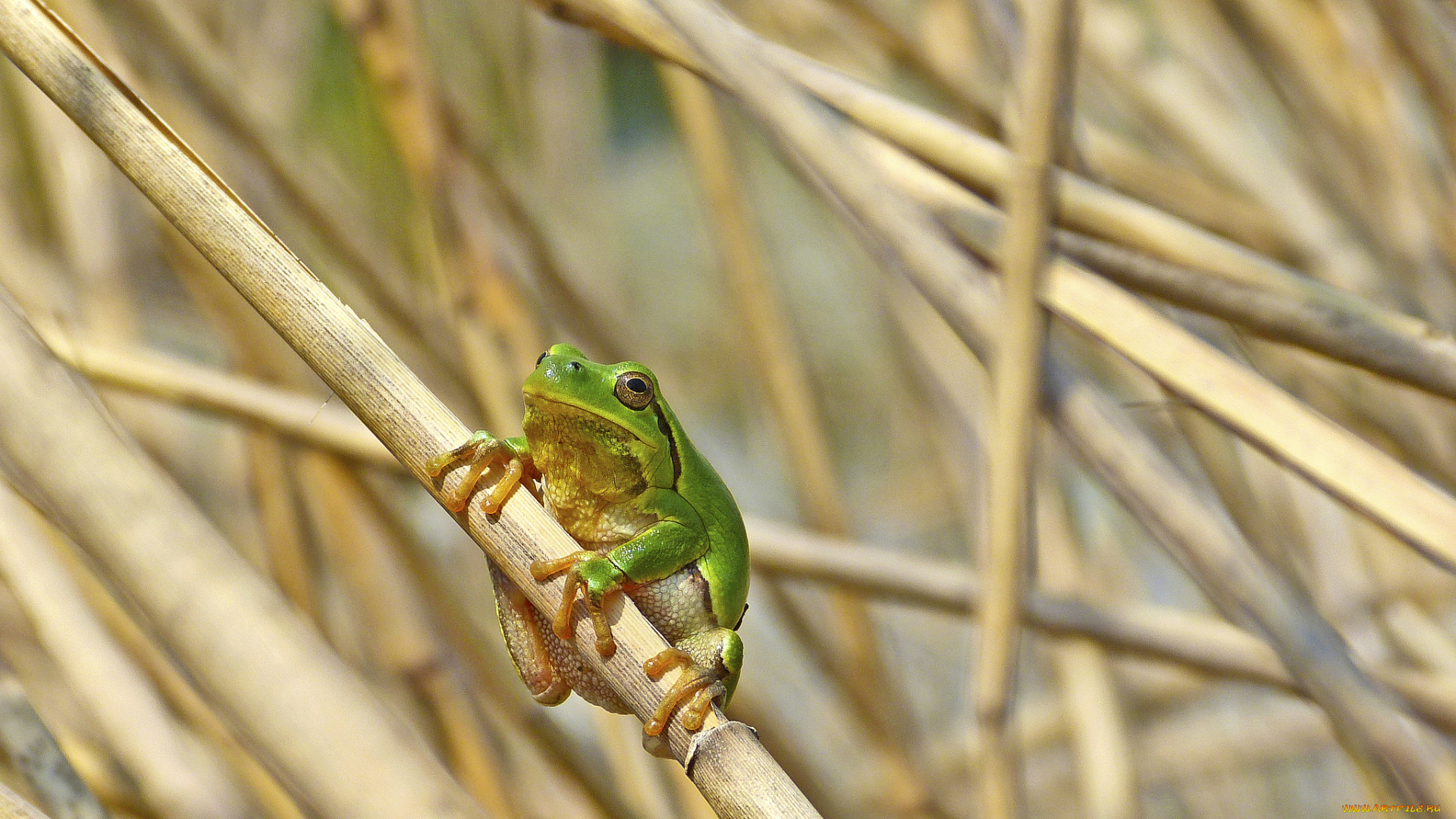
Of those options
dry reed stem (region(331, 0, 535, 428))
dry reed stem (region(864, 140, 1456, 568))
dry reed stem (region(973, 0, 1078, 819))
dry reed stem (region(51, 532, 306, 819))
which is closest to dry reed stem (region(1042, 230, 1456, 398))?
dry reed stem (region(864, 140, 1456, 568))

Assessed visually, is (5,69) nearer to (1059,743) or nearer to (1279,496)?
(1279,496)

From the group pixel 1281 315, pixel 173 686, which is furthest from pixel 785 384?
pixel 173 686

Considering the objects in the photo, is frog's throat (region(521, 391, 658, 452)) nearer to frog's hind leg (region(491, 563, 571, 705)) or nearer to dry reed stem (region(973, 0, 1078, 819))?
frog's hind leg (region(491, 563, 571, 705))

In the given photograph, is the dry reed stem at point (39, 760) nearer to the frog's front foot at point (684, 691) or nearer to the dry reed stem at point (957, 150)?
the frog's front foot at point (684, 691)

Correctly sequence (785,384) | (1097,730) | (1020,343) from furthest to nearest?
(785,384), (1097,730), (1020,343)

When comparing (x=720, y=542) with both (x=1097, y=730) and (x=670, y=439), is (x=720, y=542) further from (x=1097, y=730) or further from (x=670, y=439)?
(x=1097, y=730)

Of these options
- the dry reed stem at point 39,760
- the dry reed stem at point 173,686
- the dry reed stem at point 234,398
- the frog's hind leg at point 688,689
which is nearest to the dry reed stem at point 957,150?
the frog's hind leg at point 688,689
